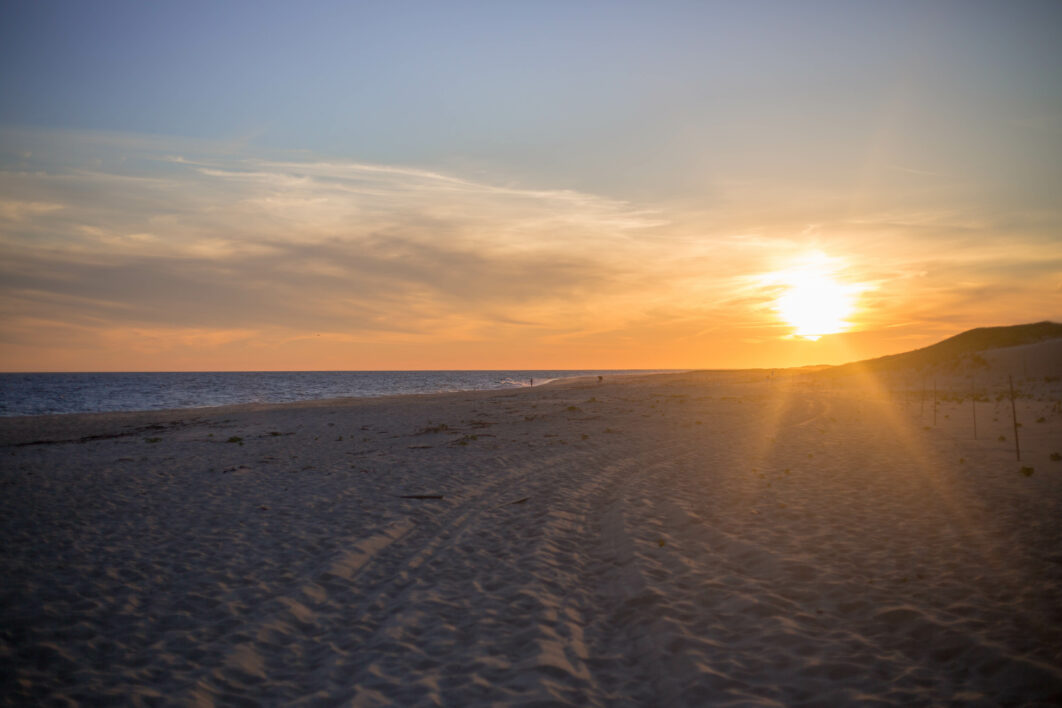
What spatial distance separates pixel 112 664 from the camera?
5.61 metres

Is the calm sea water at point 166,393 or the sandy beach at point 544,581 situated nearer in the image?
the sandy beach at point 544,581

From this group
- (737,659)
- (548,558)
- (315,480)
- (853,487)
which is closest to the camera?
(737,659)

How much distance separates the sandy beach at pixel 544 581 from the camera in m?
5.15

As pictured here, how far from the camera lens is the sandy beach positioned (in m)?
5.15

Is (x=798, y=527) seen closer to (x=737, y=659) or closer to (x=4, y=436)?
(x=737, y=659)

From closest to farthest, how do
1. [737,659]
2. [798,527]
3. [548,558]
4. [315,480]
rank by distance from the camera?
[737,659] < [548,558] < [798,527] < [315,480]

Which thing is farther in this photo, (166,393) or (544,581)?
(166,393)

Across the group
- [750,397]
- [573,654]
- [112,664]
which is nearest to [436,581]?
[573,654]

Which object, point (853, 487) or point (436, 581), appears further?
point (853, 487)

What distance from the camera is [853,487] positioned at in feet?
40.0

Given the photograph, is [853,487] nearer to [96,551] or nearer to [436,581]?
[436,581]

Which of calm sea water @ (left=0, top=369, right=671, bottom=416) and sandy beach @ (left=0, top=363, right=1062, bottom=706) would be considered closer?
sandy beach @ (left=0, top=363, right=1062, bottom=706)

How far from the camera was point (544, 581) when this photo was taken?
756cm

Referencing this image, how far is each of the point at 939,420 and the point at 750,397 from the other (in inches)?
676
